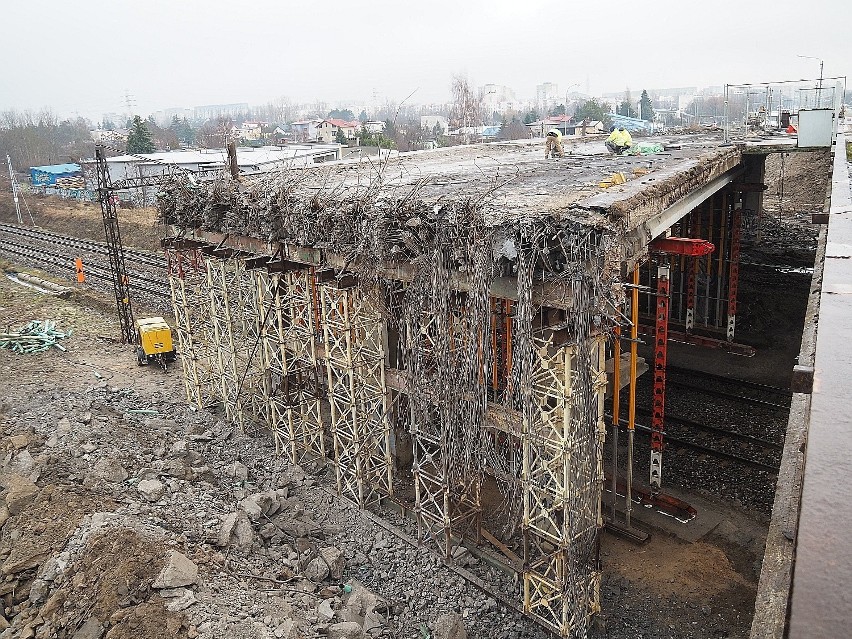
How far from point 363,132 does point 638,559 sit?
51665 millimetres

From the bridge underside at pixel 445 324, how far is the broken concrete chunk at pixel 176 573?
342 cm

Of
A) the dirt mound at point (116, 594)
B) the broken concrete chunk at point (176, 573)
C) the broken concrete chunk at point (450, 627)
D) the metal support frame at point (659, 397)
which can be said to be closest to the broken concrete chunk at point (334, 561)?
the broken concrete chunk at point (450, 627)

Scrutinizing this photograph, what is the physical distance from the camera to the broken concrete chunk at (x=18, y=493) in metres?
11.3

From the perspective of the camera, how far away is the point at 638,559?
1088 cm

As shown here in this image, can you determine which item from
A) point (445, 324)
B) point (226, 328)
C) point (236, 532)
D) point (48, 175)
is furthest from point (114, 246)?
point (48, 175)

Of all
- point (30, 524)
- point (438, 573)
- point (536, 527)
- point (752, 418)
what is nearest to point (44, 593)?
point (30, 524)

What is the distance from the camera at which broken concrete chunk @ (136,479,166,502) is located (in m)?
11.6

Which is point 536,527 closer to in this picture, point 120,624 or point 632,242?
point 632,242

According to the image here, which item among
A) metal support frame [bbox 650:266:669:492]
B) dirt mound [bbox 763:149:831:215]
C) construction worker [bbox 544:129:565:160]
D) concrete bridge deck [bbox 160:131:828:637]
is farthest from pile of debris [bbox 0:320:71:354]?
dirt mound [bbox 763:149:831:215]

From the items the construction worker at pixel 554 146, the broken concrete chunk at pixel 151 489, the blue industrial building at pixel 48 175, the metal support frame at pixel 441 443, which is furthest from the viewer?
the blue industrial building at pixel 48 175

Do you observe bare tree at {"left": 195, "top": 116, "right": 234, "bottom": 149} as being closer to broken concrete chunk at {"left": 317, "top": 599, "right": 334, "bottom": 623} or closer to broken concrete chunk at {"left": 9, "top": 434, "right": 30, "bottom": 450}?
broken concrete chunk at {"left": 9, "top": 434, "right": 30, "bottom": 450}

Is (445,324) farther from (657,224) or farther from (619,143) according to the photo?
(619,143)

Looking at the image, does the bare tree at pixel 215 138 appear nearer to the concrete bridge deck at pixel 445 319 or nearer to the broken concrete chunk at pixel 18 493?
the concrete bridge deck at pixel 445 319

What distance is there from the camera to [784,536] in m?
3.71
